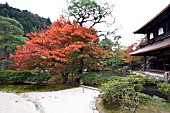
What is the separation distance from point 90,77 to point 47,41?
3.62 meters

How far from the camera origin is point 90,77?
31.2 feet

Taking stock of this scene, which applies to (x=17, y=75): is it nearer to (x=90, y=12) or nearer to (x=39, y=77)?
(x=39, y=77)

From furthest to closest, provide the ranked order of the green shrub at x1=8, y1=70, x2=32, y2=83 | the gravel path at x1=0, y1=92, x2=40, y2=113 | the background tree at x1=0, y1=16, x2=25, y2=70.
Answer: the background tree at x1=0, y1=16, x2=25, y2=70 → the green shrub at x1=8, y1=70, x2=32, y2=83 → the gravel path at x1=0, y1=92, x2=40, y2=113

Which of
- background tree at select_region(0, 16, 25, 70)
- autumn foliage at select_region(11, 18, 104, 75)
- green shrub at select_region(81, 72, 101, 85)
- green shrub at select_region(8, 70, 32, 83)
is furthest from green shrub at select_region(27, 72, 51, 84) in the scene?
background tree at select_region(0, 16, 25, 70)

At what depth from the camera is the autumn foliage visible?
8.24 meters

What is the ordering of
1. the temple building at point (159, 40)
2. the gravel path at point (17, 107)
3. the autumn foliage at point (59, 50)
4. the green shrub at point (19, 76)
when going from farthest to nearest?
the temple building at point (159, 40) < the green shrub at point (19, 76) < the autumn foliage at point (59, 50) < the gravel path at point (17, 107)

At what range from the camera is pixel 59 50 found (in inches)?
332

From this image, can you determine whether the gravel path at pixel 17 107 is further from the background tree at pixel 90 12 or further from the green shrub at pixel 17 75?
the background tree at pixel 90 12

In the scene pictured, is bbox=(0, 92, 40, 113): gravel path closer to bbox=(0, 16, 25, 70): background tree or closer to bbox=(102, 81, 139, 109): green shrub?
bbox=(102, 81, 139, 109): green shrub

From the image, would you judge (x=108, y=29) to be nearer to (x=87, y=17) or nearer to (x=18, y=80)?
(x=87, y=17)

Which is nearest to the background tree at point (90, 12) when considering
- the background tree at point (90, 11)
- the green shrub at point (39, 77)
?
the background tree at point (90, 11)

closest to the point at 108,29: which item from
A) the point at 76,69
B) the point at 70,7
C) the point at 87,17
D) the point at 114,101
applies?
the point at 87,17

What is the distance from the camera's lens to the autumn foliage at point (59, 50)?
27.0 feet

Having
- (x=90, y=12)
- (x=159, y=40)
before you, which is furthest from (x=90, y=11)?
(x=159, y=40)
